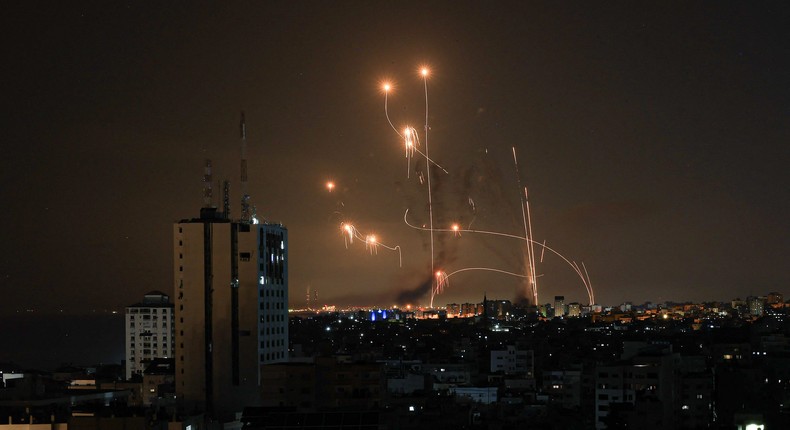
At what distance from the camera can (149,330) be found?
4659cm

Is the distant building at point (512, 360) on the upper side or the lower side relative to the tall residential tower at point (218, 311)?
A: lower

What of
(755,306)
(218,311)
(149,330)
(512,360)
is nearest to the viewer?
(218,311)

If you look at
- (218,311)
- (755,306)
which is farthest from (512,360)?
(755,306)

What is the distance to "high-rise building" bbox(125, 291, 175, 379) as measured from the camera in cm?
4562

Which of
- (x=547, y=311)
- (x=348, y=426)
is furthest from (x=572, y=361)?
(x=547, y=311)

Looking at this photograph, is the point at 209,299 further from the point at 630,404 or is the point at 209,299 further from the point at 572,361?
the point at 572,361

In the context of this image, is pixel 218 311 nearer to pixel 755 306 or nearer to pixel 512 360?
pixel 512 360

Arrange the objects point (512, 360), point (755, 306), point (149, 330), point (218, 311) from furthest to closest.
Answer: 1. point (755, 306)
2. point (512, 360)
3. point (149, 330)
4. point (218, 311)

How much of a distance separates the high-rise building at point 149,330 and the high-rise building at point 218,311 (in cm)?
2085

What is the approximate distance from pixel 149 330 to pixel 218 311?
23.0 metres

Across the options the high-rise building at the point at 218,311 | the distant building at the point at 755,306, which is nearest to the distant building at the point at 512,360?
the high-rise building at the point at 218,311

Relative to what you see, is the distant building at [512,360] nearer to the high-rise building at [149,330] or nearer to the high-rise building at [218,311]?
the high-rise building at [149,330]

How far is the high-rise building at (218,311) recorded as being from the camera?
24344 millimetres

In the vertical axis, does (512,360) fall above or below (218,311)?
below
